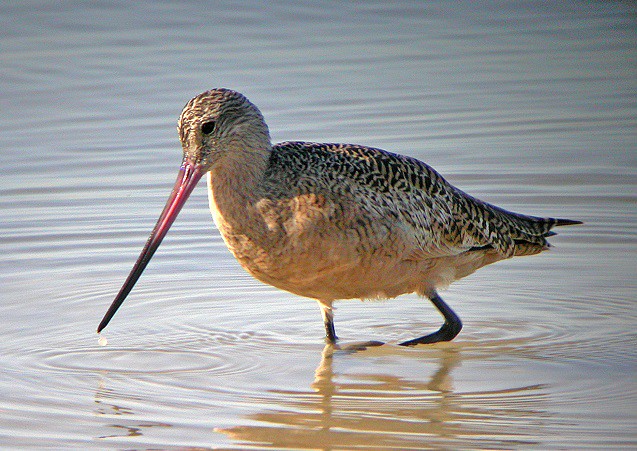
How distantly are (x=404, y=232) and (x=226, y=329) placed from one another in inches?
41.9

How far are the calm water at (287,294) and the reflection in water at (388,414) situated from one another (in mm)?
14

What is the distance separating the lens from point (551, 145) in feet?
32.6

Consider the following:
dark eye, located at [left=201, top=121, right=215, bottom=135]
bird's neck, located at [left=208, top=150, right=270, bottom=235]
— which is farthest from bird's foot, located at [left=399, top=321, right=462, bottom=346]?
dark eye, located at [left=201, top=121, right=215, bottom=135]

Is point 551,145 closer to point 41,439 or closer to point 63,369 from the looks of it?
point 63,369

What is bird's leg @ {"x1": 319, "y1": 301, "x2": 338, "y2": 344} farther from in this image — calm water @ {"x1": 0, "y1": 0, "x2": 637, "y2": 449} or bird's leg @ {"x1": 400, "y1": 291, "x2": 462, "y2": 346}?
bird's leg @ {"x1": 400, "y1": 291, "x2": 462, "y2": 346}

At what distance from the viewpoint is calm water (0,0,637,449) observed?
17.2ft

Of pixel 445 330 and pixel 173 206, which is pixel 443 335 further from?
pixel 173 206

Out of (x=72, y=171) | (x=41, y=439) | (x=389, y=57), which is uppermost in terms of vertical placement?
(x=389, y=57)

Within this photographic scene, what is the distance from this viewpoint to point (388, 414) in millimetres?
Answer: 5223

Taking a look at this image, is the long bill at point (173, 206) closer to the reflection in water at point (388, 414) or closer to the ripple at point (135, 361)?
the ripple at point (135, 361)

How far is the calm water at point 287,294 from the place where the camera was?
5250 mm

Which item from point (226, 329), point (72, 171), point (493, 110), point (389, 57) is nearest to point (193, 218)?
point (72, 171)

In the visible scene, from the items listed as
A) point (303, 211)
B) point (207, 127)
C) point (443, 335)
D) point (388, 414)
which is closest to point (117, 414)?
point (388, 414)

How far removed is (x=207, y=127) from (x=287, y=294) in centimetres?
174
